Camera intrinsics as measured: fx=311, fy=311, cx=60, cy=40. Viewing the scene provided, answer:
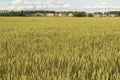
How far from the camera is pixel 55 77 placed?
263 centimetres

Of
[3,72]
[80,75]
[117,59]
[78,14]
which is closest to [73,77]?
[80,75]

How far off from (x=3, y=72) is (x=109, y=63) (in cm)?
120

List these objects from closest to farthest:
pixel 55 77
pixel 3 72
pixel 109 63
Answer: pixel 55 77
pixel 3 72
pixel 109 63

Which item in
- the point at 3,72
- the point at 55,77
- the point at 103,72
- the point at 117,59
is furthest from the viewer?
the point at 117,59

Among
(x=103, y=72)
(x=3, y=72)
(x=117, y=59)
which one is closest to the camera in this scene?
(x=103, y=72)

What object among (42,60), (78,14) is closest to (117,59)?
(42,60)

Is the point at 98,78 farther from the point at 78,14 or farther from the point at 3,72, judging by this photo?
the point at 78,14

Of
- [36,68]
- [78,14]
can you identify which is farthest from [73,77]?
[78,14]

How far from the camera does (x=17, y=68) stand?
10.3ft

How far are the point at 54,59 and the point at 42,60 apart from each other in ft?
0.50

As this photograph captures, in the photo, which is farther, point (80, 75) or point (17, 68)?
point (17, 68)

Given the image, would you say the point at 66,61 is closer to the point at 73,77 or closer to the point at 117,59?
the point at 117,59

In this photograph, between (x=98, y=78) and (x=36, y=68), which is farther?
(x=36, y=68)

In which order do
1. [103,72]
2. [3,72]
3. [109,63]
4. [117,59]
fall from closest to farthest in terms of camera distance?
[103,72] → [3,72] → [109,63] → [117,59]
